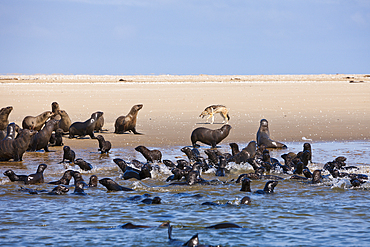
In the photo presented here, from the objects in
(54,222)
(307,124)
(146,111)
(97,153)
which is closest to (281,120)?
(307,124)

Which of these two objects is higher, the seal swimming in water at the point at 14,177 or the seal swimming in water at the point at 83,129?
the seal swimming in water at the point at 83,129

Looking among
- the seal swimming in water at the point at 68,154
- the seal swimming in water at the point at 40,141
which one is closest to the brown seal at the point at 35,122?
the seal swimming in water at the point at 40,141

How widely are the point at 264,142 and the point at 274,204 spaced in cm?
529

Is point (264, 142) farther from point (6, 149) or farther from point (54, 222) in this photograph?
point (54, 222)

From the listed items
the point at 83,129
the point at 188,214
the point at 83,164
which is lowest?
the point at 188,214

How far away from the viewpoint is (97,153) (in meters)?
10.6

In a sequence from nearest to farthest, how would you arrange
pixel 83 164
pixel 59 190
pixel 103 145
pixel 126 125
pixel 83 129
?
pixel 59 190 < pixel 83 164 < pixel 103 145 < pixel 83 129 < pixel 126 125

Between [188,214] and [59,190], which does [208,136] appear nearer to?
[59,190]

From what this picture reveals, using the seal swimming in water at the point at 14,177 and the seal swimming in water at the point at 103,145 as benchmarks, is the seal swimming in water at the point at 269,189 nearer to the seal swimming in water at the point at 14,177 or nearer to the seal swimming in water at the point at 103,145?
the seal swimming in water at the point at 14,177

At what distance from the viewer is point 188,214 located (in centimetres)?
571

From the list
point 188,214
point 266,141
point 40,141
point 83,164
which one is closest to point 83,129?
point 40,141

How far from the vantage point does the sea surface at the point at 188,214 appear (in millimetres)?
4789

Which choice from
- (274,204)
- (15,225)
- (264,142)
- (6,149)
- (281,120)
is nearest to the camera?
(15,225)

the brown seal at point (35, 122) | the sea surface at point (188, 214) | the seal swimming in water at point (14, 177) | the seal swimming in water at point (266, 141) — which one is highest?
the brown seal at point (35, 122)
